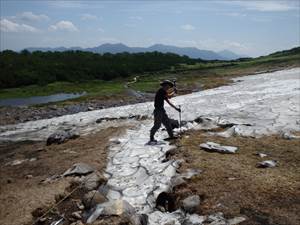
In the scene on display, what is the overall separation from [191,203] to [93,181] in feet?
14.5

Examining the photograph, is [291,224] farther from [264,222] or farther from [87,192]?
[87,192]

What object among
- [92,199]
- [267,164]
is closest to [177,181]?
[92,199]

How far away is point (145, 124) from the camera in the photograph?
29.0 m

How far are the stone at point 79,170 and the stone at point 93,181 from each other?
44.0 inches

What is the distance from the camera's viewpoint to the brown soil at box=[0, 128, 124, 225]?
15852mm

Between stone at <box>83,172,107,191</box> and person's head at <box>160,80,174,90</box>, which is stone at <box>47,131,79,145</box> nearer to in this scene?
person's head at <box>160,80,174,90</box>

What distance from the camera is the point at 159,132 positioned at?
24.1 meters

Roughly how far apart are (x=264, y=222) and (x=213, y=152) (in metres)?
6.89

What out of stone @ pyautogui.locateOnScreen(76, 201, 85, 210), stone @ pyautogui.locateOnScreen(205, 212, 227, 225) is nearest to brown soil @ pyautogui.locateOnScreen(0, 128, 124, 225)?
stone @ pyautogui.locateOnScreen(76, 201, 85, 210)

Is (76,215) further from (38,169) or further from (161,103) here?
(161,103)

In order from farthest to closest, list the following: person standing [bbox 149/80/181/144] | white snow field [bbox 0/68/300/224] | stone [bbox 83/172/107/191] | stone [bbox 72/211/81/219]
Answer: person standing [bbox 149/80/181/144]
stone [bbox 83/172/107/191]
white snow field [bbox 0/68/300/224]
stone [bbox 72/211/81/219]

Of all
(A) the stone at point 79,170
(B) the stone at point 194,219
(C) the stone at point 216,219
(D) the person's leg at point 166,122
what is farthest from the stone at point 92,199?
(D) the person's leg at point 166,122

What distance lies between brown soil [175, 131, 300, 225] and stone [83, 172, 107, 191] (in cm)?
304

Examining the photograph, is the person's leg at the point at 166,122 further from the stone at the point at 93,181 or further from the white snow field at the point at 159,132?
the stone at the point at 93,181
